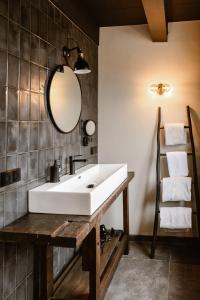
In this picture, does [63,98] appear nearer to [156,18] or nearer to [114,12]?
[156,18]

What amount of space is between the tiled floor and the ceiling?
2.35 meters

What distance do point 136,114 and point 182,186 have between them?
96cm

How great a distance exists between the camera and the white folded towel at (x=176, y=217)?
3639 millimetres

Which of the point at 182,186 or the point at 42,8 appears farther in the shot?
the point at 182,186

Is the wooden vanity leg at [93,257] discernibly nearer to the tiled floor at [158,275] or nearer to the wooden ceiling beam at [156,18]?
the tiled floor at [158,275]

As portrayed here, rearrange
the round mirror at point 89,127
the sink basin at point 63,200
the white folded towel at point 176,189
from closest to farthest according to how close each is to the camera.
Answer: the sink basin at point 63,200, the round mirror at point 89,127, the white folded towel at point 176,189

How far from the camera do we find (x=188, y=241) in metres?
3.89

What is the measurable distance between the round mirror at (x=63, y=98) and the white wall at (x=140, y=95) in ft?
2.80

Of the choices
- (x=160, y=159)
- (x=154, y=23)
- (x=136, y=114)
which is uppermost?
(x=154, y=23)

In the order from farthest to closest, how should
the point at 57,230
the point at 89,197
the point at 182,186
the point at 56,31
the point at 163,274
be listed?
the point at 182,186 → the point at 163,274 → the point at 56,31 → the point at 89,197 → the point at 57,230

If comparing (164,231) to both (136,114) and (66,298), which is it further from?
(66,298)

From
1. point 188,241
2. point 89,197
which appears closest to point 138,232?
point 188,241

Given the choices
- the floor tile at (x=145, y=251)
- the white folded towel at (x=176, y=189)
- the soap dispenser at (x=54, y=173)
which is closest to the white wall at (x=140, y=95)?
the floor tile at (x=145, y=251)

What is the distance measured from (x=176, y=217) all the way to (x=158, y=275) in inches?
28.3
